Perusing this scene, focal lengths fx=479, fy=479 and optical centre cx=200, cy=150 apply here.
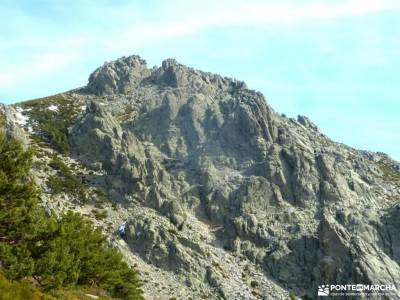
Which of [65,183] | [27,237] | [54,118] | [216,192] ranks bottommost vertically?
[216,192]

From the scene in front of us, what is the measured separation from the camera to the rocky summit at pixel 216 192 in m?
75.4

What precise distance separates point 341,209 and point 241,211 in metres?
19.8

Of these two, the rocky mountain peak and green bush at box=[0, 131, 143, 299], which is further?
the rocky mountain peak

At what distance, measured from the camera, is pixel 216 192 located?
94375mm

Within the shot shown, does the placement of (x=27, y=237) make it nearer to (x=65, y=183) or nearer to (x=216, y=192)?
(x=65, y=183)

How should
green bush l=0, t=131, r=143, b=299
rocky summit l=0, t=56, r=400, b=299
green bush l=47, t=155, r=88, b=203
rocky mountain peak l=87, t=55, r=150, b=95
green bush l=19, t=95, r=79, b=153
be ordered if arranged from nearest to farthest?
green bush l=0, t=131, r=143, b=299 < rocky summit l=0, t=56, r=400, b=299 < green bush l=47, t=155, r=88, b=203 < green bush l=19, t=95, r=79, b=153 < rocky mountain peak l=87, t=55, r=150, b=95

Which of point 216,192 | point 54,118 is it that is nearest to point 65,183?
point 216,192

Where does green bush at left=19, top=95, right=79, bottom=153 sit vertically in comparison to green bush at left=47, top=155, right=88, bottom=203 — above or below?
above

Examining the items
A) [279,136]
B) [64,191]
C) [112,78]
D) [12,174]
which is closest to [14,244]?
[12,174]

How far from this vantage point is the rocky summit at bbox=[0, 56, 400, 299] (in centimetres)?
7538

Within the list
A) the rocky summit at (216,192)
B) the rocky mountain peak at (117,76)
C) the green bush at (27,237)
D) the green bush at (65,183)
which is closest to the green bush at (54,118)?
the rocky summit at (216,192)

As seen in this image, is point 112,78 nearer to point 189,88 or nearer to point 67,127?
point 189,88

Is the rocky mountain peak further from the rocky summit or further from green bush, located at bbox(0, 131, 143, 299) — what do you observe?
green bush, located at bbox(0, 131, 143, 299)

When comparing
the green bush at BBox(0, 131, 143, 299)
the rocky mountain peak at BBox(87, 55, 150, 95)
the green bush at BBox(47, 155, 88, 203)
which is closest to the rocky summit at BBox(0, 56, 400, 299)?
the green bush at BBox(47, 155, 88, 203)
